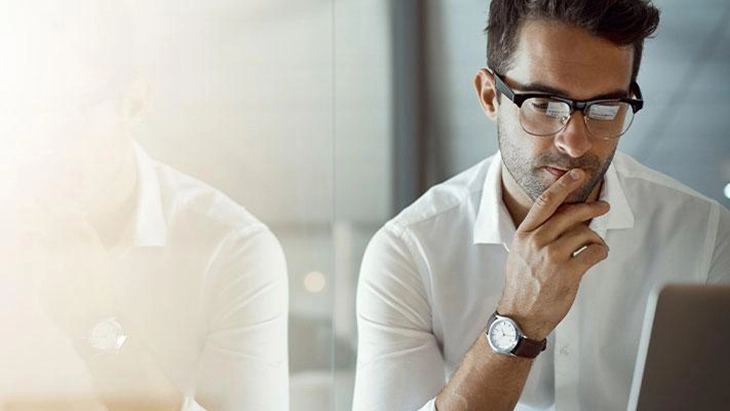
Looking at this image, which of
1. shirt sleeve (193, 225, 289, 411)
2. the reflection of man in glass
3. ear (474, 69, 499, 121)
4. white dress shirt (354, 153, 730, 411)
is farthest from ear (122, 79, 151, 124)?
ear (474, 69, 499, 121)

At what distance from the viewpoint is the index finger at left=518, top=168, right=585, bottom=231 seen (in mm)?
1558

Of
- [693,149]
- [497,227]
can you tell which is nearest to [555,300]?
[497,227]

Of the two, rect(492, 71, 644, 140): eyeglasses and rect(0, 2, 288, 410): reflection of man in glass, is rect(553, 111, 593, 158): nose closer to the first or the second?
rect(492, 71, 644, 140): eyeglasses

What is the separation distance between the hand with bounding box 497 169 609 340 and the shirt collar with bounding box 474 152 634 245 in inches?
7.5

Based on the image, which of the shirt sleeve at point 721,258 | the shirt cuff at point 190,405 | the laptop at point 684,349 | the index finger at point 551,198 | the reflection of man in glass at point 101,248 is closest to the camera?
the laptop at point 684,349

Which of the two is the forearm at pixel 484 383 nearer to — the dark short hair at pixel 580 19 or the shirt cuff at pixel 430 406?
the shirt cuff at pixel 430 406

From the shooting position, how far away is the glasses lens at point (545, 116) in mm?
1621

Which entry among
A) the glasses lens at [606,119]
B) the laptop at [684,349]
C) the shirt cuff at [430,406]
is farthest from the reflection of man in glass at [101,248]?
the laptop at [684,349]

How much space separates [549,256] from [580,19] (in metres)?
0.38

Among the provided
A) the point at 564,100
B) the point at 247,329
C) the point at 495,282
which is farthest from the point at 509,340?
the point at 247,329

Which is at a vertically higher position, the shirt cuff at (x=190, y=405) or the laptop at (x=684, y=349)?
the laptop at (x=684, y=349)

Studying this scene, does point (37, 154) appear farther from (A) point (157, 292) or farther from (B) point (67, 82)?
(A) point (157, 292)

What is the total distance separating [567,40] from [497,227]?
0.35 m

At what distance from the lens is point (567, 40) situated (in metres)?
1.64
